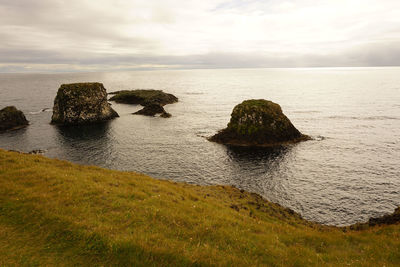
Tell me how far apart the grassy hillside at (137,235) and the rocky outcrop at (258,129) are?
140 ft

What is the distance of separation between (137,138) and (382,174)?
5797 cm

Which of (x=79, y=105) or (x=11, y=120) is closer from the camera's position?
(x=11, y=120)

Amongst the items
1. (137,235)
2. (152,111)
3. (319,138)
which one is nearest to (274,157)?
(319,138)

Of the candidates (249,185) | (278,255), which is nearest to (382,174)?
(249,185)

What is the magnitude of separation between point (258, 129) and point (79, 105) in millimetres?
65938

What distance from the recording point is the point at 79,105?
85688mm

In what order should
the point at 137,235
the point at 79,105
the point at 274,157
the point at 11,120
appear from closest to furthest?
the point at 137,235, the point at 274,157, the point at 11,120, the point at 79,105

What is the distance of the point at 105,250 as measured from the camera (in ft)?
43.8

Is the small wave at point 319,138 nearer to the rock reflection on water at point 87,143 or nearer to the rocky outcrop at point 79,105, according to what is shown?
the rock reflection on water at point 87,143

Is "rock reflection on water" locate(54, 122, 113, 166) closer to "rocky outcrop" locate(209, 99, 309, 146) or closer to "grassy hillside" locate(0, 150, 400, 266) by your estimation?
"rocky outcrop" locate(209, 99, 309, 146)

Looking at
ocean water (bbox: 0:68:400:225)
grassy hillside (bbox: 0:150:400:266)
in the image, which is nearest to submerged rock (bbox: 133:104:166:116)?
ocean water (bbox: 0:68:400:225)

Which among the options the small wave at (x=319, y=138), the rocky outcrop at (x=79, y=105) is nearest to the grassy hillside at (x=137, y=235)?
the small wave at (x=319, y=138)

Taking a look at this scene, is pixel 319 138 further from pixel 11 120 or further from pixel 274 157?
pixel 11 120

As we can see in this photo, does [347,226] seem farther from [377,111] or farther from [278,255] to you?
[377,111]
